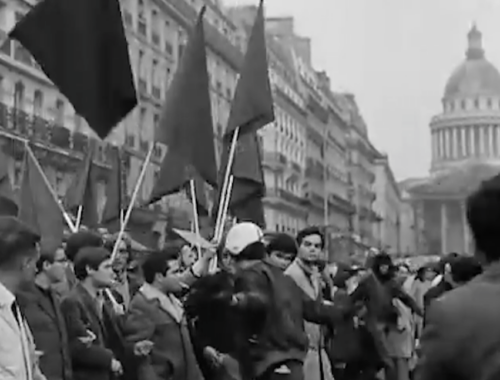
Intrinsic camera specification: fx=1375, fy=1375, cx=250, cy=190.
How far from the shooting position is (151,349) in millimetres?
8648

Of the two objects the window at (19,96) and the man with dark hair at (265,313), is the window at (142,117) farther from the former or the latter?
the man with dark hair at (265,313)

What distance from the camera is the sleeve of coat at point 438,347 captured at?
3697mm

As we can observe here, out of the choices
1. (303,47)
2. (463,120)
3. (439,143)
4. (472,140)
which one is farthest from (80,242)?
(463,120)

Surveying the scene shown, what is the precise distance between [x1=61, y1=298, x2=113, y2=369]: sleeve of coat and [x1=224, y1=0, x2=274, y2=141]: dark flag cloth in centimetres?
484

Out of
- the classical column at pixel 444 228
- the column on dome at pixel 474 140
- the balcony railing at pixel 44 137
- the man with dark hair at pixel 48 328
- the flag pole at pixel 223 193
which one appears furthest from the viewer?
the column on dome at pixel 474 140

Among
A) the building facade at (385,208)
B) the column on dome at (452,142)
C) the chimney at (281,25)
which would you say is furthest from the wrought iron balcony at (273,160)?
the column on dome at (452,142)

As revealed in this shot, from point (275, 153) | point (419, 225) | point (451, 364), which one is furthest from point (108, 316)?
point (419, 225)

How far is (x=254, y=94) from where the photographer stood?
12781 mm

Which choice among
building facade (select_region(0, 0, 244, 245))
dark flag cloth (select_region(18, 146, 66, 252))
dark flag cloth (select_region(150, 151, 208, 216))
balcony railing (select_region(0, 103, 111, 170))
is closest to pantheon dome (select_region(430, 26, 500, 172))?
building facade (select_region(0, 0, 244, 245))

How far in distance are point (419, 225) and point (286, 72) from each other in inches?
2887

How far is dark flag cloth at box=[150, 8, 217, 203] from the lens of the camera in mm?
11969

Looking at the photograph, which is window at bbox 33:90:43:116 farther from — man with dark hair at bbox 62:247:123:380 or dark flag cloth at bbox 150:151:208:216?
man with dark hair at bbox 62:247:123:380

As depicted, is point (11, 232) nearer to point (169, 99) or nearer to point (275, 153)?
point (169, 99)

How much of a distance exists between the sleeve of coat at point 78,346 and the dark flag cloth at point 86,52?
7.69 ft
